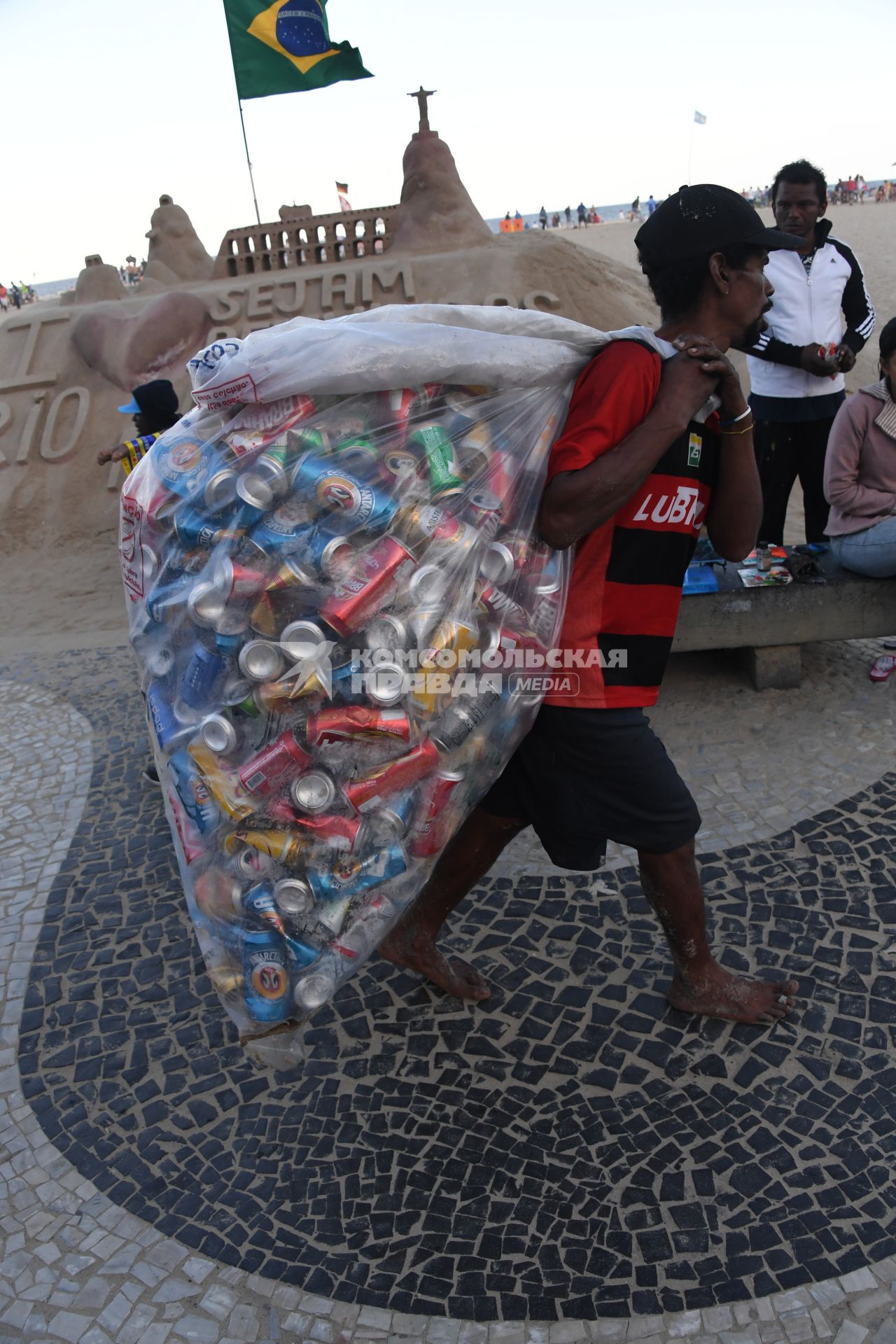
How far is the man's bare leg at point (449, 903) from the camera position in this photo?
2.48 m

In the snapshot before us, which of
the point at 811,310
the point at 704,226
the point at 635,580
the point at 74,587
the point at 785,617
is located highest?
the point at 704,226

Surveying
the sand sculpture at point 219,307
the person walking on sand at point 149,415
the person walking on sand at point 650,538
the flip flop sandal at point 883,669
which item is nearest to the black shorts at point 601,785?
the person walking on sand at point 650,538

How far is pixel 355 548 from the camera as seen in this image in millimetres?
1937

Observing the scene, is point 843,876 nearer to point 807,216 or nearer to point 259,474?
point 259,474

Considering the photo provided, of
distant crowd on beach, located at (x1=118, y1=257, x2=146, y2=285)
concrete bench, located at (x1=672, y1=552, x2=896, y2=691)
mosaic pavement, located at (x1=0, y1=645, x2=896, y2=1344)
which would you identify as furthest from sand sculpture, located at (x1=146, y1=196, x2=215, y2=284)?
distant crowd on beach, located at (x1=118, y1=257, x2=146, y2=285)

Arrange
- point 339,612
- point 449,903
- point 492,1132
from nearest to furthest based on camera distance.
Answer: point 339,612
point 492,1132
point 449,903

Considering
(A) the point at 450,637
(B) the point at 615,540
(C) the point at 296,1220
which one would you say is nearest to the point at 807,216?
(B) the point at 615,540

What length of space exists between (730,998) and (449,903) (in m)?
0.80

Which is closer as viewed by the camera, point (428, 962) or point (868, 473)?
point (428, 962)

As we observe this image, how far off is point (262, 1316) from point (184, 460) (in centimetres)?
185

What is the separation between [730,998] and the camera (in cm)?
248

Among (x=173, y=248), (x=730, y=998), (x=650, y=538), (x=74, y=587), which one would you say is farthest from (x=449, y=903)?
(x=173, y=248)

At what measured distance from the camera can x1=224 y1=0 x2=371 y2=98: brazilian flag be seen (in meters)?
11.8

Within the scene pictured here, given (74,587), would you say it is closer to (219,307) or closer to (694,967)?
(219,307)
